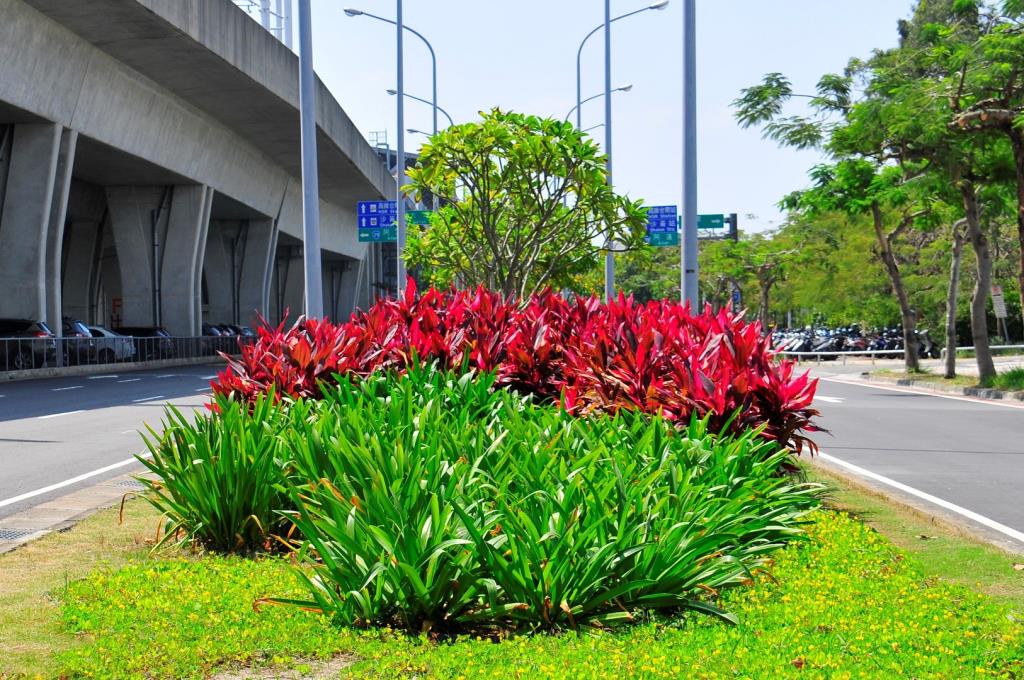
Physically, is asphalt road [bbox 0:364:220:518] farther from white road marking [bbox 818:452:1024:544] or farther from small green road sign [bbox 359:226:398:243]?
small green road sign [bbox 359:226:398:243]

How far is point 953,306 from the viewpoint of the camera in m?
32.8

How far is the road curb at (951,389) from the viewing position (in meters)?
25.5

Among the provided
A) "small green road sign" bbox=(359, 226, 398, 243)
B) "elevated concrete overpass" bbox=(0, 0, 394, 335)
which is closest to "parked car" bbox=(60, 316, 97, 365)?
"elevated concrete overpass" bbox=(0, 0, 394, 335)

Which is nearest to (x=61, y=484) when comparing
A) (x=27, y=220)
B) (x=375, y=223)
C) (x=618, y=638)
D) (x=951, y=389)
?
(x=618, y=638)

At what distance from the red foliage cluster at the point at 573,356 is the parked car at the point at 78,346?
2608cm

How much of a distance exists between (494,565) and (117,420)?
1457 cm

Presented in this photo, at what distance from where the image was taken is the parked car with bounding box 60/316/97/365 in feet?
115

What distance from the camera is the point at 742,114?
102 ft

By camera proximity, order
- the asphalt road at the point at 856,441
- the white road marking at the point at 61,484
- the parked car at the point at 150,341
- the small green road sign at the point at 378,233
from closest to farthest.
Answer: the white road marking at the point at 61,484, the asphalt road at the point at 856,441, the parked car at the point at 150,341, the small green road sign at the point at 378,233

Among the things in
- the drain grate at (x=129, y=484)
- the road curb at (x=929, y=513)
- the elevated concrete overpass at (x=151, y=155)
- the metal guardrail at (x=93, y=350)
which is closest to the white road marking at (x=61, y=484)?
the drain grate at (x=129, y=484)

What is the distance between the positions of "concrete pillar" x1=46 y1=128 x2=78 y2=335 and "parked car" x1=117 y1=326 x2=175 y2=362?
444 centimetres

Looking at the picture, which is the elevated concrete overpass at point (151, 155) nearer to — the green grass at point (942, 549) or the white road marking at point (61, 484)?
the white road marking at point (61, 484)

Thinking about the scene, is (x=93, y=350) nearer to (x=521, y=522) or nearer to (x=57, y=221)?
(x=57, y=221)

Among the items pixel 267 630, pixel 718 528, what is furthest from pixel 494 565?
pixel 718 528
